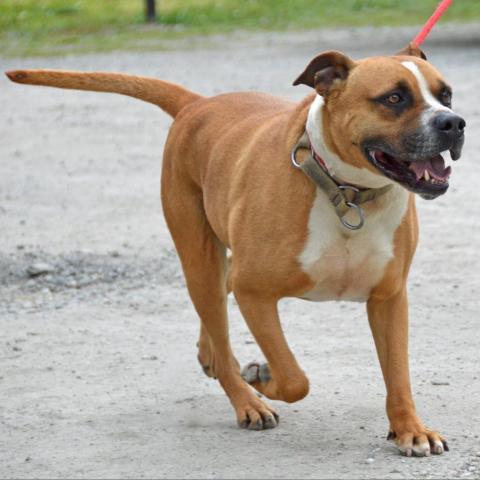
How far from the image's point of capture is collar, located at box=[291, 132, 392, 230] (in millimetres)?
4605

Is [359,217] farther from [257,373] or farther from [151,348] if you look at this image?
[151,348]

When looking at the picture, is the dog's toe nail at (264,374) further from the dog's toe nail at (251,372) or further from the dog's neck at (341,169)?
the dog's neck at (341,169)

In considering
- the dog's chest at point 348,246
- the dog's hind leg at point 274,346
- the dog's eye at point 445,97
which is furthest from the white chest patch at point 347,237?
the dog's eye at point 445,97

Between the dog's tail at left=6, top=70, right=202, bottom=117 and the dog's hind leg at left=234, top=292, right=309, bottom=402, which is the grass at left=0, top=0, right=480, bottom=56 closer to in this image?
the dog's tail at left=6, top=70, right=202, bottom=117

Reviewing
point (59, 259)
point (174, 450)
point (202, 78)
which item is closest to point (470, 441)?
point (174, 450)

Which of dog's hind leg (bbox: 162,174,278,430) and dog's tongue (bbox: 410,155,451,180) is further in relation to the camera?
dog's hind leg (bbox: 162,174,278,430)

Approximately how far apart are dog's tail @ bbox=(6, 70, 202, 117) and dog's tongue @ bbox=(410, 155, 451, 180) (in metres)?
1.64

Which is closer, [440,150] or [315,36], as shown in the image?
[440,150]

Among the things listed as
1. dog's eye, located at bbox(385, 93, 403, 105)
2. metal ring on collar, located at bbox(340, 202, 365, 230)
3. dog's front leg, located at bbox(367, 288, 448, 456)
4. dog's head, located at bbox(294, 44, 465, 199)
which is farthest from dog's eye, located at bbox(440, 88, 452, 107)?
dog's front leg, located at bbox(367, 288, 448, 456)

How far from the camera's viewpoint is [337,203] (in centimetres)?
461

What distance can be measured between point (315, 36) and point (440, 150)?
575 inches

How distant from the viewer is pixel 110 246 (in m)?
8.12

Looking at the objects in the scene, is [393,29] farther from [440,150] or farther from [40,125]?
[440,150]

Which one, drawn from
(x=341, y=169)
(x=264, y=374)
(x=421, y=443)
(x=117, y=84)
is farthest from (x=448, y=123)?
(x=117, y=84)
